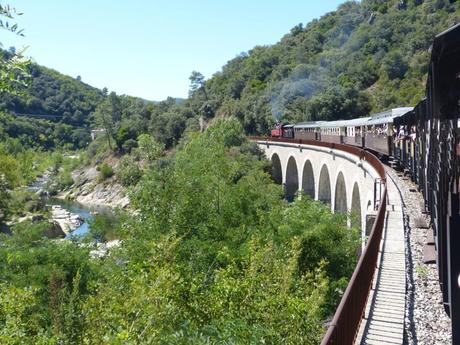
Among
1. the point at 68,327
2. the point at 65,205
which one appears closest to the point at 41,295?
the point at 68,327

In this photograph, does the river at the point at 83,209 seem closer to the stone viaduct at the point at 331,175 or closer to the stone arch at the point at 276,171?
the stone arch at the point at 276,171

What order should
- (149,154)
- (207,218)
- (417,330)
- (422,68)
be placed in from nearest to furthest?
(417,330) < (207,218) < (149,154) < (422,68)

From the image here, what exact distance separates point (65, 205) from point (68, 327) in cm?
6102

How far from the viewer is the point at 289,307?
7715mm

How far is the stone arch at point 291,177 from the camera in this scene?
4008 cm

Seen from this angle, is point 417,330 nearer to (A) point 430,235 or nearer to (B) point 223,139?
(A) point 430,235

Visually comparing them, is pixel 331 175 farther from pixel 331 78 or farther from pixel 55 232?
pixel 331 78

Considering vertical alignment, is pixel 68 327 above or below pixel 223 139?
below

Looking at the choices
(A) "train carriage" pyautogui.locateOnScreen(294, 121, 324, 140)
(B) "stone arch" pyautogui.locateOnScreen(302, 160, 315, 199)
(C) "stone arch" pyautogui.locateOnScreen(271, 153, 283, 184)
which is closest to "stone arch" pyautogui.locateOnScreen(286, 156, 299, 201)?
(C) "stone arch" pyautogui.locateOnScreen(271, 153, 283, 184)

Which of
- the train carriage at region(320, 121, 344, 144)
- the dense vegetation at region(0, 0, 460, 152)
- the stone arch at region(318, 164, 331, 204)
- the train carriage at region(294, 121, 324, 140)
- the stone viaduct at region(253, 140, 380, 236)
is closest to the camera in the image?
the stone viaduct at region(253, 140, 380, 236)

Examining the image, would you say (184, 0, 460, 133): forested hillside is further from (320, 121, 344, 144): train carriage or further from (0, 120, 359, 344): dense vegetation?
(0, 120, 359, 344): dense vegetation

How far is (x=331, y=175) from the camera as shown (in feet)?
88.2

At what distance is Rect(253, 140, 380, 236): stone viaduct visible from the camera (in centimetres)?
1706

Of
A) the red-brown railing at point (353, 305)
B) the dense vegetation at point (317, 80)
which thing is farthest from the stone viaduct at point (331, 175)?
the dense vegetation at point (317, 80)
